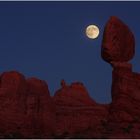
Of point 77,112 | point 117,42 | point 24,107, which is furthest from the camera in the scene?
point 77,112

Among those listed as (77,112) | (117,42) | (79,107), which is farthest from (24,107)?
(117,42)

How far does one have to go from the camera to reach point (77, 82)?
124 feet

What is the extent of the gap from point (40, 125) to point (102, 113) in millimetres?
5196

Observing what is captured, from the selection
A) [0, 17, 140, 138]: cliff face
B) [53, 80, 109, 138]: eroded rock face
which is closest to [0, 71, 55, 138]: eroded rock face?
[0, 17, 140, 138]: cliff face

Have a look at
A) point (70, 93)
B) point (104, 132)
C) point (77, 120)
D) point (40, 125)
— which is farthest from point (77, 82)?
point (104, 132)

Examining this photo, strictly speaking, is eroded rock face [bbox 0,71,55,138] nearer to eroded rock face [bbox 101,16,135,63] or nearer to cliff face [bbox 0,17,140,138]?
cliff face [bbox 0,17,140,138]

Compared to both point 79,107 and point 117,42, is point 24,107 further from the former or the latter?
point 117,42

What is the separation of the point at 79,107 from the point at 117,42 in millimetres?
9906

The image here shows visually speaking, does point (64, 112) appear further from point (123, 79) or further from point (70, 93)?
point (123, 79)

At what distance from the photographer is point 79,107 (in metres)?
37.0

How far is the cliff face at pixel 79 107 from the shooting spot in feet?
90.3

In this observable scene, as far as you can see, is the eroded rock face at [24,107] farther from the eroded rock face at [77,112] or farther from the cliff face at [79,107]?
the eroded rock face at [77,112]

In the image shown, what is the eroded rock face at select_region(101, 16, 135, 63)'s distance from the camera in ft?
93.4

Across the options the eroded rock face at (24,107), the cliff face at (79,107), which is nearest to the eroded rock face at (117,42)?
the cliff face at (79,107)
